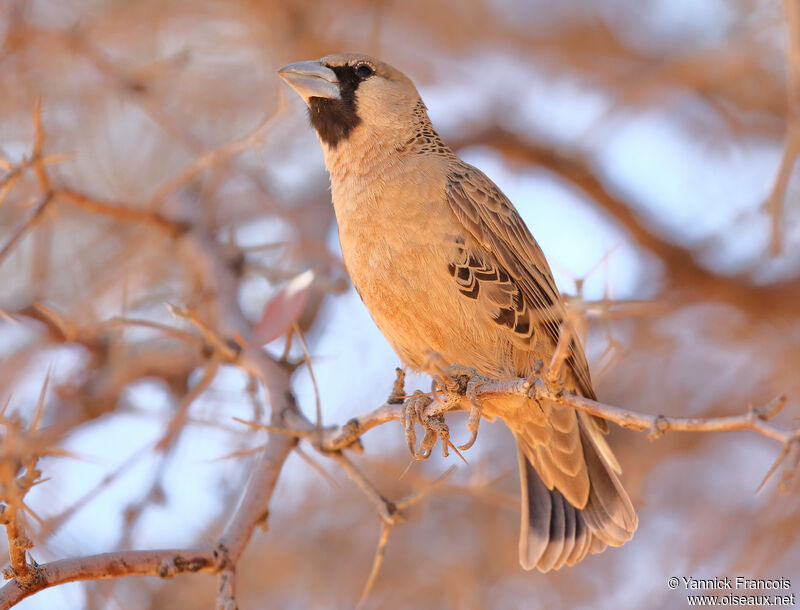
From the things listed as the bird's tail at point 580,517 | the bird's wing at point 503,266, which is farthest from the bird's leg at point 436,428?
the bird's tail at point 580,517

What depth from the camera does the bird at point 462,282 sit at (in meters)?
3.23

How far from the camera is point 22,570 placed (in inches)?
83.2

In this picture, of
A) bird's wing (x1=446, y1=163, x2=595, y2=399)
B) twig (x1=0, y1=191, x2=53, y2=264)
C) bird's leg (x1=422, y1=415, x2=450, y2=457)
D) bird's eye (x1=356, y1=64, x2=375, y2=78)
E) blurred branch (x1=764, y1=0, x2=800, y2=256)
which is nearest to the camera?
bird's leg (x1=422, y1=415, x2=450, y2=457)

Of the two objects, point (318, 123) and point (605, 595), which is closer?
point (318, 123)

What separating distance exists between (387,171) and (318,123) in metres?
0.61

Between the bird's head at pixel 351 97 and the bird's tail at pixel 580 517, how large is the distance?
153 centimetres

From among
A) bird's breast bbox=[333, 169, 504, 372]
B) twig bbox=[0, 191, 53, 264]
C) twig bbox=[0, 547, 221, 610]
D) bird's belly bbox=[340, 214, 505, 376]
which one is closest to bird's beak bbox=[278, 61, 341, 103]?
bird's breast bbox=[333, 169, 504, 372]

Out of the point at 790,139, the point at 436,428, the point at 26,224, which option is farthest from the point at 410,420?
the point at 790,139

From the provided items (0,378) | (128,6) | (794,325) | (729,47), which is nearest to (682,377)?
(794,325)

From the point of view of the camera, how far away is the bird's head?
3.78m

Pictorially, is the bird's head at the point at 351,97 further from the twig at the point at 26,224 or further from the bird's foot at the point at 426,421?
the bird's foot at the point at 426,421

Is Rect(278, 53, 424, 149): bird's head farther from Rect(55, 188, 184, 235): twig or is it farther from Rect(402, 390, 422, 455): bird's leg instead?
Rect(402, 390, 422, 455): bird's leg

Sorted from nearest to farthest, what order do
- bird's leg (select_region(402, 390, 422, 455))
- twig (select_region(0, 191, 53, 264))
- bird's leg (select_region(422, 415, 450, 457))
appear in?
bird's leg (select_region(422, 415, 450, 457)) → bird's leg (select_region(402, 390, 422, 455)) → twig (select_region(0, 191, 53, 264))

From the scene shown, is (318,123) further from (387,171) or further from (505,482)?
(505,482)
